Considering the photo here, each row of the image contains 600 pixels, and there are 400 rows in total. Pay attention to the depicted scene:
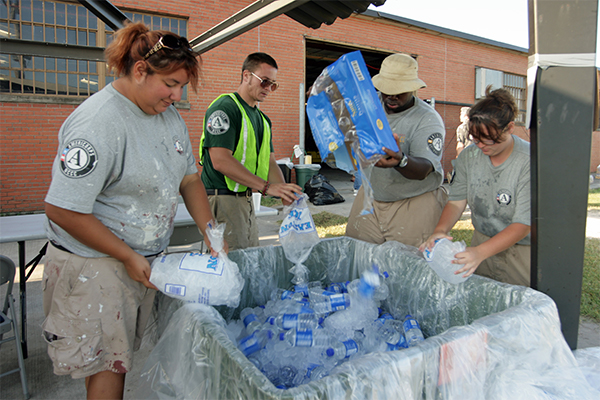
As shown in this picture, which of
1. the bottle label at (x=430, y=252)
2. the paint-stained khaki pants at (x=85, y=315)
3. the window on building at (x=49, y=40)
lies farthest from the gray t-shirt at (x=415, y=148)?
the window on building at (x=49, y=40)

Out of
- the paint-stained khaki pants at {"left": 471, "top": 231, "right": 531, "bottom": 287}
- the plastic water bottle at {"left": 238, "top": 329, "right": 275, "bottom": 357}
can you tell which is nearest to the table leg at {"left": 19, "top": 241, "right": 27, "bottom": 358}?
the plastic water bottle at {"left": 238, "top": 329, "right": 275, "bottom": 357}

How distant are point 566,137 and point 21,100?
9.31 m

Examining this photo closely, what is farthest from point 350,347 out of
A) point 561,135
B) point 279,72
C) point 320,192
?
point 279,72

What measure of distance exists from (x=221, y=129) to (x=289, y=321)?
127cm

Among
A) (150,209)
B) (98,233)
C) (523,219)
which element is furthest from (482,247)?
(98,233)

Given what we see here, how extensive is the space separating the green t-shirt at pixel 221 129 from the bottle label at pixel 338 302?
109 centimetres

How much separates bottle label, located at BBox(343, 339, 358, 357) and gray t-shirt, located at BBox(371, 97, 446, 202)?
1082 millimetres

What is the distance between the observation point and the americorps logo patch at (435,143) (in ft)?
7.65

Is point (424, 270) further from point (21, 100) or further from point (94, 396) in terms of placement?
point (21, 100)

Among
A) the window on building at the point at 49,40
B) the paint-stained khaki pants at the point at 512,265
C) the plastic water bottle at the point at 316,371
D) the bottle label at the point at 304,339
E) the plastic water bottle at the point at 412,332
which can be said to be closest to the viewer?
the plastic water bottle at the point at 316,371

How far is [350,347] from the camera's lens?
1.70 m

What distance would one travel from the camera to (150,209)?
5.09ft

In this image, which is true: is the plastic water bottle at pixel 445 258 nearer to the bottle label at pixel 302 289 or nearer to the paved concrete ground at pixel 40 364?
the bottle label at pixel 302 289

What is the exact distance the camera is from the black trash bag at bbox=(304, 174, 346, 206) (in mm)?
9172
